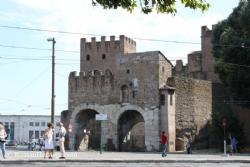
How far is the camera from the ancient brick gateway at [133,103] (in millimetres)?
43281

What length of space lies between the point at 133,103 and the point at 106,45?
103ft

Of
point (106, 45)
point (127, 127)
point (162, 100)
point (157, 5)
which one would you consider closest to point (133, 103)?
point (162, 100)

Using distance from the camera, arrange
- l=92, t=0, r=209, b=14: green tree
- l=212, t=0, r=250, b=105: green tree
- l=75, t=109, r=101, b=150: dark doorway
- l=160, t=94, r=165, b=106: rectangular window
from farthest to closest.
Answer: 1. l=75, t=109, r=101, b=150: dark doorway
2. l=160, t=94, r=165, b=106: rectangular window
3. l=212, t=0, r=250, b=105: green tree
4. l=92, t=0, r=209, b=14: green tree

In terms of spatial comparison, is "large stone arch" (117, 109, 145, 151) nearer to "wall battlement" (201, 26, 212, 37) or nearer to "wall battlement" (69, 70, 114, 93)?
"wall battlement" (69, 70, 114, 93)

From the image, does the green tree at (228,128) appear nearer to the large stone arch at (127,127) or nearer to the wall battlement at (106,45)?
the large stone arch at (127,127)

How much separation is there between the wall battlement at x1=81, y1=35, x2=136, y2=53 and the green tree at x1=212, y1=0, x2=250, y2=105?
29288mm

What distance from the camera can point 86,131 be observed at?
157 feet

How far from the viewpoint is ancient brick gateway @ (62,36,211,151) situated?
43.3m

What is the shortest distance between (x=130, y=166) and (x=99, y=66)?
53657 millimetres

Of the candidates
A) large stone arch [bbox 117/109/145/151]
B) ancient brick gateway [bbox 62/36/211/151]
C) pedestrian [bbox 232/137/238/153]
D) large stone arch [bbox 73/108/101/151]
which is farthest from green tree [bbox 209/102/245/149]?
large stone arch [bbox 73/108/101/151]

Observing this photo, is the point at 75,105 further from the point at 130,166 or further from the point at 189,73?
the point at 130,166

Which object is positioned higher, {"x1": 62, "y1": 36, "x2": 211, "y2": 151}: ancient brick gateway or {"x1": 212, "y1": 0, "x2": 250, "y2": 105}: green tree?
{"x1": 212, "y1": 0, "x2": 250, "y2": 105}: green tree

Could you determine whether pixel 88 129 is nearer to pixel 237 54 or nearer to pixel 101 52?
pixel 237 54

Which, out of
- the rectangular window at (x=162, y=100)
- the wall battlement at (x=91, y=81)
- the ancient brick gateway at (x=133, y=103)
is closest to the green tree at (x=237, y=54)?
the ancient brick gateway at (x=133, y=103)
